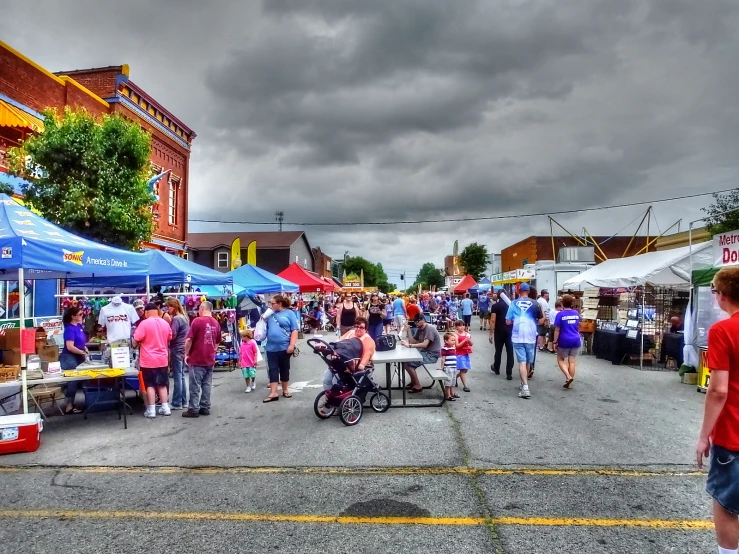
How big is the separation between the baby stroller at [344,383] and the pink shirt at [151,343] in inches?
88.4

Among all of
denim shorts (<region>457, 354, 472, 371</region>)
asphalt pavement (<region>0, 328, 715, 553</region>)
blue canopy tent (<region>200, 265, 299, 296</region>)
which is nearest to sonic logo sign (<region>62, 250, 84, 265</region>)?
asphalt pavement (<region>0, 328, 715, 553</region>)

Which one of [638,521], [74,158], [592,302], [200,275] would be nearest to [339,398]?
[638,521]

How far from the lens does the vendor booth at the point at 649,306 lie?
12.9 metres

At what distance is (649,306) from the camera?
1493 cm

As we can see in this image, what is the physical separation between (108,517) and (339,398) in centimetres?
352

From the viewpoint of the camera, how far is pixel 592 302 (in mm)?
17375

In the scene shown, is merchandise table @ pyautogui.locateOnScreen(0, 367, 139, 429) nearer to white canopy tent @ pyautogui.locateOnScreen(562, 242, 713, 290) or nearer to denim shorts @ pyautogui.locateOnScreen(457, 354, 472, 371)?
denim shorts @ pyautogui.locateOnScreen(457, 354, 472, 371)

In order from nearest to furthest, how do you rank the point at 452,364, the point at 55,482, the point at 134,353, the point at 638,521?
the point at 638,521
the point at 55,482
the point at 452,364
the point at 134,353

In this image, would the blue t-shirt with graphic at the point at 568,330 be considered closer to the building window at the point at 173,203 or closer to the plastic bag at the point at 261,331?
the plastic bag at the point at 261,331

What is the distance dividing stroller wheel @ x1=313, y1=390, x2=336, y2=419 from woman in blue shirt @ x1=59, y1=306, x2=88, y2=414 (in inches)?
152

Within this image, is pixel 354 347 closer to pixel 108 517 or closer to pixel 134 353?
pixel 108 517

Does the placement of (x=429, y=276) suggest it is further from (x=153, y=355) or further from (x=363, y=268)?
(x=153, y=355)

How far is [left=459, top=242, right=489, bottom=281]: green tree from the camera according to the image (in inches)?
2901

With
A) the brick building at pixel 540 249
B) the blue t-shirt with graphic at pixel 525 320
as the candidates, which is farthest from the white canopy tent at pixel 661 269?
the brick building at pixel 540 249
